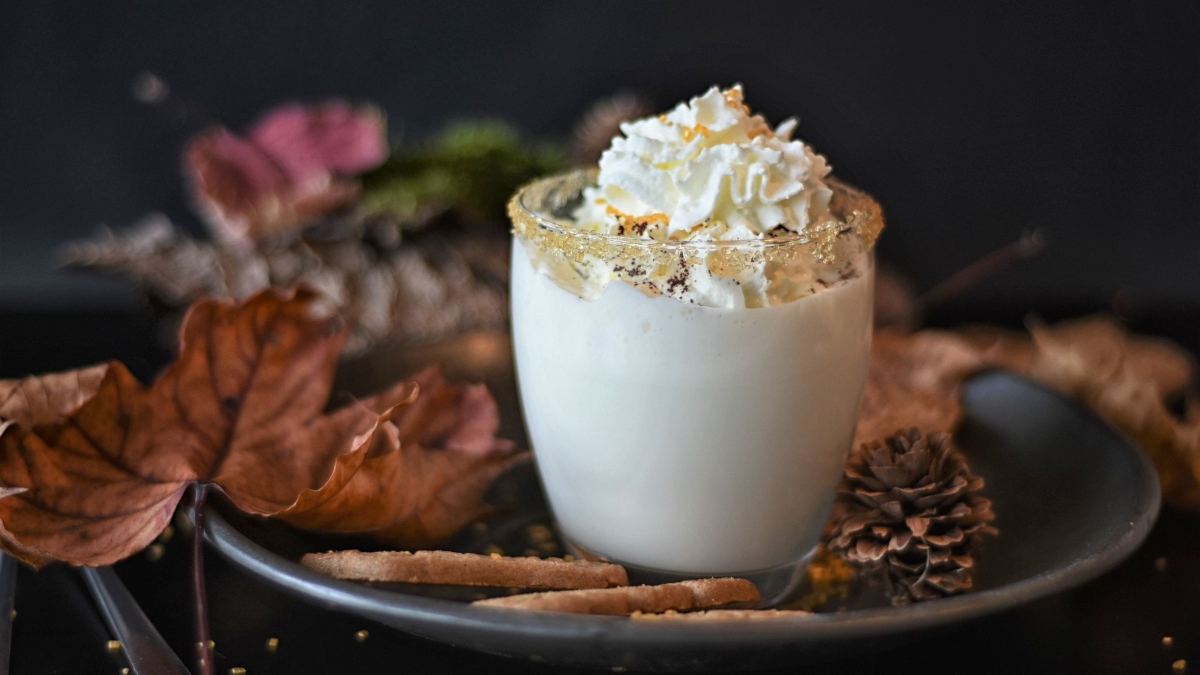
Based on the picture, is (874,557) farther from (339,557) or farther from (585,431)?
(339,557)

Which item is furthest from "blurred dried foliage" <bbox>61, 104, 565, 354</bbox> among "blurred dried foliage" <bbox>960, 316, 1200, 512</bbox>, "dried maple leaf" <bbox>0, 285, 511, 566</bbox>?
"blurred dried foliage" <bbox>960, 316, 1200, 512</bbox>

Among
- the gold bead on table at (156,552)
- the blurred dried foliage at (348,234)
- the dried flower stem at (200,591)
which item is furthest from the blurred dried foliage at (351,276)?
the dried flower stem at (200,591)

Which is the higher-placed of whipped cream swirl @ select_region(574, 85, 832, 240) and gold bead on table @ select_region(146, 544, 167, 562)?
whipped cream swirl @ select_region(574, 85, 832, 240)

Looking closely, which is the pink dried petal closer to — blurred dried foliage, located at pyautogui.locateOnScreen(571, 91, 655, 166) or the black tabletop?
blurred dried foliage, located at pyautogui.locateOnScreen(571, 91, 655, 166)

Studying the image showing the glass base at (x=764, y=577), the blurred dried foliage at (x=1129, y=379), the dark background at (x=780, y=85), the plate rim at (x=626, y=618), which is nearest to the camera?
the plate rim at (x=626, y=618)

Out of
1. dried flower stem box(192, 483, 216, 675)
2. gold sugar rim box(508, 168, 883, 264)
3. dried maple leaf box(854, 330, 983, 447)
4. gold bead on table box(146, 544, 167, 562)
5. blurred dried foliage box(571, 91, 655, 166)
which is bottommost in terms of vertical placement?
dried maple leaf box(854, 330, 983, 447)

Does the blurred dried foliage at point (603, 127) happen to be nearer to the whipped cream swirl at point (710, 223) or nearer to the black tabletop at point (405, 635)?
the whipped cream swirl at point (710, 223)
